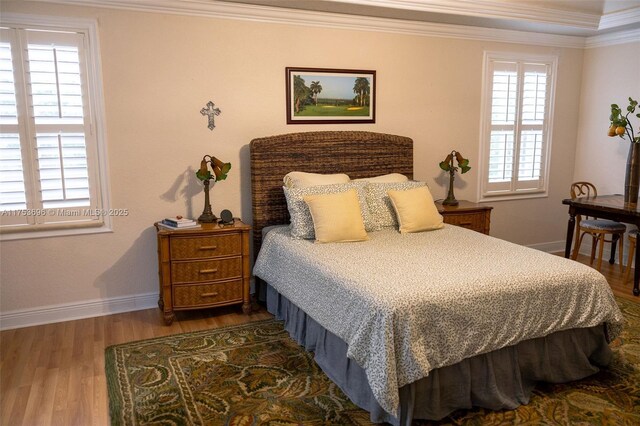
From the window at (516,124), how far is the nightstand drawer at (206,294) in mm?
2869

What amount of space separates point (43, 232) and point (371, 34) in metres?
3.12

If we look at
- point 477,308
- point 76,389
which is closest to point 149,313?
point 76,389

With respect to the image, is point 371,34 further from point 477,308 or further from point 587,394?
point 587,394

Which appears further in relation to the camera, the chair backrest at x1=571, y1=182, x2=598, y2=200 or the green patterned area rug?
the chair backrest at x1=571, y1=182, x2=598, y2=200

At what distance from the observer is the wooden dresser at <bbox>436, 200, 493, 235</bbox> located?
4555mm

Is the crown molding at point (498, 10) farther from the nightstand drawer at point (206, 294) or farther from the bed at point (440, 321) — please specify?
the nightstand drawer at point (206, 294)

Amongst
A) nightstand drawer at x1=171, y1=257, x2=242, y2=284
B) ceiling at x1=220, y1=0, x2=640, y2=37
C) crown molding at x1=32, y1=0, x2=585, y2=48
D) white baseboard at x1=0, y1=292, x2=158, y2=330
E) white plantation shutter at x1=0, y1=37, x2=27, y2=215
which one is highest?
ceiling at x1=220, y1=0, x2=640, y2=37

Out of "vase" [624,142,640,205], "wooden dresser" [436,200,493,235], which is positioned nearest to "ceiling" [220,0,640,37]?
"vase" [624,142,640,205]

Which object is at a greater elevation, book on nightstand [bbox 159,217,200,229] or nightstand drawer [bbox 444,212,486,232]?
book on nightstand [bbox 159,217,200,229]

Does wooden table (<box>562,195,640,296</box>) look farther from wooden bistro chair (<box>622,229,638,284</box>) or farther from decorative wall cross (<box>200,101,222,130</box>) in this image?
decorative wall cross (<box>200,101,222,130</box>)

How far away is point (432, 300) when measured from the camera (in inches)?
96.5

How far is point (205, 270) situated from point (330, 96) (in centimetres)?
185

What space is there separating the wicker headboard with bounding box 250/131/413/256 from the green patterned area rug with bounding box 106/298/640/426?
1134 mm

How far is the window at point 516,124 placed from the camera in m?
5.17
